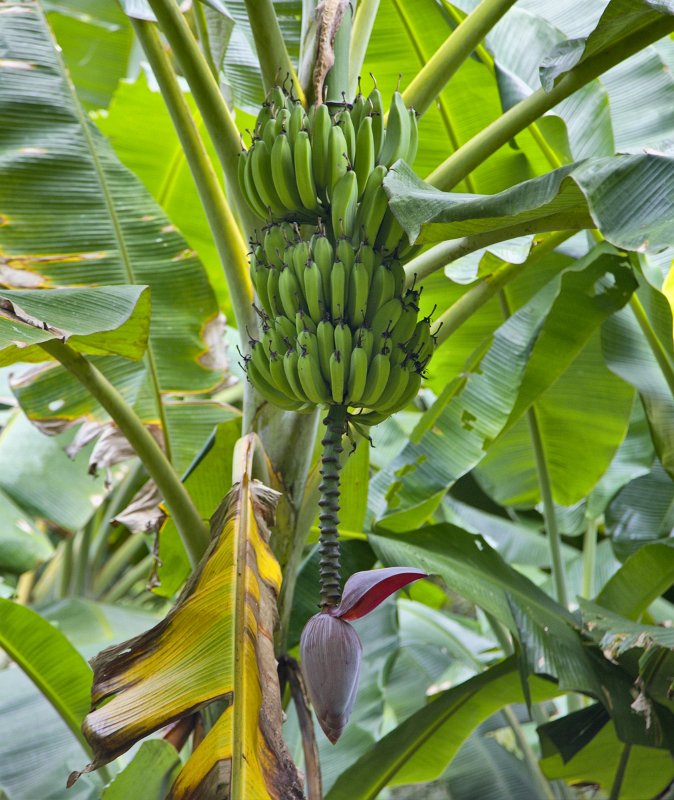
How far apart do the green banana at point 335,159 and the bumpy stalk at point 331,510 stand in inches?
9.7

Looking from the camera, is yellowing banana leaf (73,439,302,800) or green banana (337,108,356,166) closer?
yellowing banana leaf (73,439,302,800)

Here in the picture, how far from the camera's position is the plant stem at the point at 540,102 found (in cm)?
93

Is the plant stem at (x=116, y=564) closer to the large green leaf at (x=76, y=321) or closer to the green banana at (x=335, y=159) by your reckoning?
the large green leaf at (x=76, y=321)

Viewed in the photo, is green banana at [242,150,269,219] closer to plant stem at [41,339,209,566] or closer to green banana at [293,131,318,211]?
green banana at [293,131,318,211]

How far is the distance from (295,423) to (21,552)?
81 cm

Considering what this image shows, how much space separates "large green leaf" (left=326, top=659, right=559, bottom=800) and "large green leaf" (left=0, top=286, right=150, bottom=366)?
28.0 inches

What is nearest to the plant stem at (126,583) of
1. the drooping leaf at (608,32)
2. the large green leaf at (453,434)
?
the large green leaf at (453,434)

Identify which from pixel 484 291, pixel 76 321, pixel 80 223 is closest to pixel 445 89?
pixel 484 291

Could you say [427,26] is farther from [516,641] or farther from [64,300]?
[516,641]

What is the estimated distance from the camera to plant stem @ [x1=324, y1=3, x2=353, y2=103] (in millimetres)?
1004

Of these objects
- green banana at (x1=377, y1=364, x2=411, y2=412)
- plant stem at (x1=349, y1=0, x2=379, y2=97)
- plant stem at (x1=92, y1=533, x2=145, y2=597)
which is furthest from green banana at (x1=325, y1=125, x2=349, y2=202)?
plant stem at (x1=92, y1=533, x2=145, y2=597)

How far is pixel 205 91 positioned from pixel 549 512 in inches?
39.8

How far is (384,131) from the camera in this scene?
930mm

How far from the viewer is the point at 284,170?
90 centimetres
